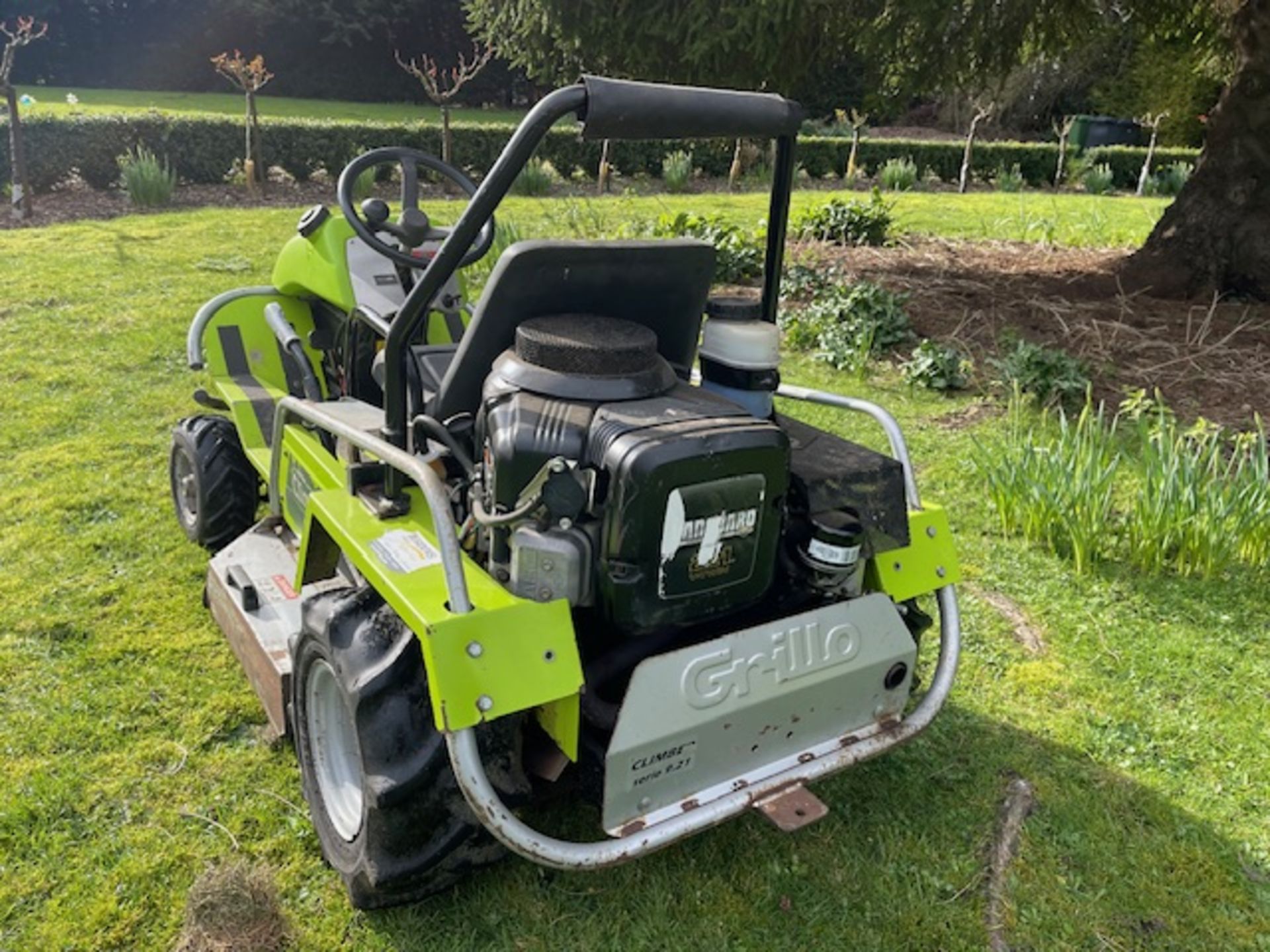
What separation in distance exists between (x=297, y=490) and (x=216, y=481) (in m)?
0.70

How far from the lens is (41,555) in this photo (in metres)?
3.49

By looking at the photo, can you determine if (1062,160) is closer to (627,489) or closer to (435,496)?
(627,489)

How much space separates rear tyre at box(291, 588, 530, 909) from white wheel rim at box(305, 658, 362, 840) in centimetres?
2

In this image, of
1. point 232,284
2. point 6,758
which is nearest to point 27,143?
point 232,284

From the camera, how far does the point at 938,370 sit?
5.49m

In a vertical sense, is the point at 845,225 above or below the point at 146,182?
above

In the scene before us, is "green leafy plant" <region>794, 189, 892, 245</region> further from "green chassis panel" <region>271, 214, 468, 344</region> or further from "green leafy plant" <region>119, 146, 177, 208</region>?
"green leafy plant" <region>119, 146, 177, 208</region>

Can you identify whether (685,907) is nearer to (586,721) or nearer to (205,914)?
(586,721)

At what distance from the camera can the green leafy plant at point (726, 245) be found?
7508mm

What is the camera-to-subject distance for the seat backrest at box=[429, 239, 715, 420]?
2111mm

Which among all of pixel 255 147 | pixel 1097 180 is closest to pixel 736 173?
pixel 1097 180

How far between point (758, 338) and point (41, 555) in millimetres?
2702

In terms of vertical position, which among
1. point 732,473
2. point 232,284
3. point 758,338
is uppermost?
point 758,338

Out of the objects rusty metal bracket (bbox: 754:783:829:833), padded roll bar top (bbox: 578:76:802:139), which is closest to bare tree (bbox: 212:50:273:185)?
padded roll bar top (bbox: 578:76:802:139)
